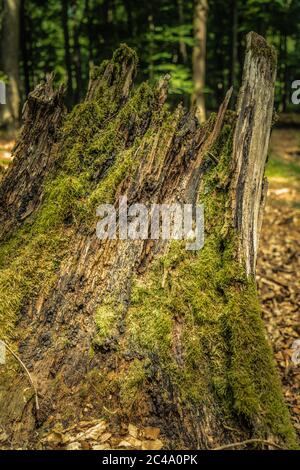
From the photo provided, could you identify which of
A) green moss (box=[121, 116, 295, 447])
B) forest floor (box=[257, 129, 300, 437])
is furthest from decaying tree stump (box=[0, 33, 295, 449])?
forest floor (box=[257, 129, 300, 437])

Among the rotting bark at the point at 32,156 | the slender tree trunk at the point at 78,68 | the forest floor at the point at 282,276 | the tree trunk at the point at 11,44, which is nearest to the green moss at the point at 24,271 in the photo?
the rotting bark at the point at 32,156

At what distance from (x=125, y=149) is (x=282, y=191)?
25.4 ft

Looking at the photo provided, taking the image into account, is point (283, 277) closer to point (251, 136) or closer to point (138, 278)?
point (251, 136)

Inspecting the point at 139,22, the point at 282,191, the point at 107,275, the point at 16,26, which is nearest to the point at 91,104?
the point at 107,275

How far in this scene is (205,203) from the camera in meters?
3.10

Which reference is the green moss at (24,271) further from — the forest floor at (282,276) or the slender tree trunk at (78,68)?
the slender tree trunk at (78,68)

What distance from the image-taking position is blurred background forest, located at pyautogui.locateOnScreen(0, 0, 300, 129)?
1182 centimetres

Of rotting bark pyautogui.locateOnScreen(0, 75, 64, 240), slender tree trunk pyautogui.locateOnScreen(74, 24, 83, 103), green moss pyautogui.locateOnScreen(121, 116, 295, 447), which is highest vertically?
rotting bark pyautogui.locateOnScreen(0, 75, 64, 240)

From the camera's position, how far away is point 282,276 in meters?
6.04
